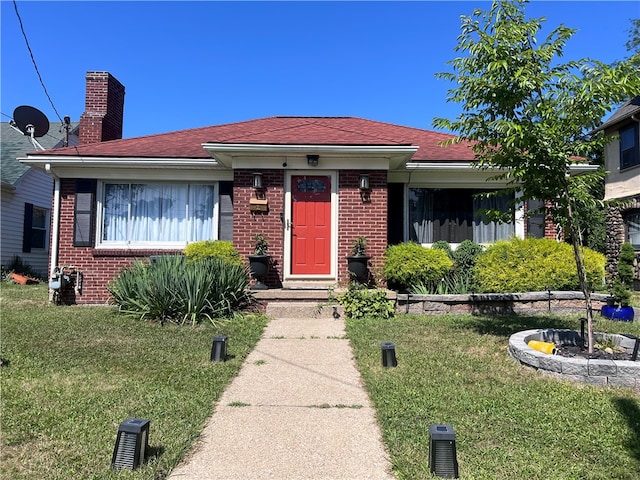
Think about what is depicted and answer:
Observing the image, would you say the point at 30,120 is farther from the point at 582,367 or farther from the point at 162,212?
the point at 582,367

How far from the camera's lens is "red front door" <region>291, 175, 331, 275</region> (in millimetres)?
9070

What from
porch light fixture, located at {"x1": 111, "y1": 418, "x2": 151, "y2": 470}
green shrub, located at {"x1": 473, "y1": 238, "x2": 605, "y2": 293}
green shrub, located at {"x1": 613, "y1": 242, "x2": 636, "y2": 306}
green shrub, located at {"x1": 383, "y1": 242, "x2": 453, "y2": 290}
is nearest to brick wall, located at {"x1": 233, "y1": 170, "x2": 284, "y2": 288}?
green shrub, located at {"x1": 383, "y1": 242, "x2": 453, "y2": 290}

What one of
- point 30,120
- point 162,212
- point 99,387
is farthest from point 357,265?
point 30,120

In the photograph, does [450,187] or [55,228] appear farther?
[450,187]

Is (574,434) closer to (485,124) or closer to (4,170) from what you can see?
(485,124)

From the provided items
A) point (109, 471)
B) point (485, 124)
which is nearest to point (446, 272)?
point (485, 124)

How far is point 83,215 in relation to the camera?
9.79 metres

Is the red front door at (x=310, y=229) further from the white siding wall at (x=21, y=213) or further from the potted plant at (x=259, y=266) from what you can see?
the white siding wall at (x=21, y=213)

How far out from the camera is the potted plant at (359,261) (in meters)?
8.48

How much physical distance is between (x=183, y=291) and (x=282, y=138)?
143 inches

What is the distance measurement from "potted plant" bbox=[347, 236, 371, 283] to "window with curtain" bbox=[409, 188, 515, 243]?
2.07 meters

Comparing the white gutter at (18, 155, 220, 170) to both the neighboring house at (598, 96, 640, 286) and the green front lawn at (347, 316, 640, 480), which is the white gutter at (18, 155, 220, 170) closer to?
the green front lawn at (347, 316, 640, 480)

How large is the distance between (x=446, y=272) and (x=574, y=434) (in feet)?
18.5

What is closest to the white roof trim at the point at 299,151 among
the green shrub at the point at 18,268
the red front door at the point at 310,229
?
the red front door at the point at 310,229
